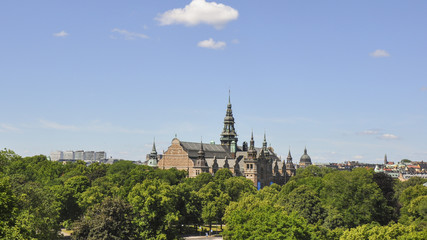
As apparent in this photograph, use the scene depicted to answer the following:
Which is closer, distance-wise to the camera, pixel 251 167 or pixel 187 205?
pixel 187 205

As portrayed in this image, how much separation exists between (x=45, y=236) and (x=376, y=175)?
73250 millimetres

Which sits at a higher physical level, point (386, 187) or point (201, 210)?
point (386, 187)

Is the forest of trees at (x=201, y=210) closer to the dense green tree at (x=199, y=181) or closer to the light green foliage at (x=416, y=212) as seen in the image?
the light green foliage at (x=416, y=212)

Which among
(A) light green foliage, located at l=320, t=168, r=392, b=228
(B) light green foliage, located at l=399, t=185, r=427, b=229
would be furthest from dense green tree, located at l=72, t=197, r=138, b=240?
(B) light green foliage, located at l=399, t=185, r=427, b=229

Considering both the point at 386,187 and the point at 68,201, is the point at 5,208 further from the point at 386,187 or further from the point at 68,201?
the point at 386,187

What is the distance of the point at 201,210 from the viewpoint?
93.4 metres

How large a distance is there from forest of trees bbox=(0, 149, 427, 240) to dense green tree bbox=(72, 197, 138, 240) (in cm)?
11

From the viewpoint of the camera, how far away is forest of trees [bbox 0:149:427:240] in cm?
5311

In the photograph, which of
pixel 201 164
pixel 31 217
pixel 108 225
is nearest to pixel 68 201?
pixel 108 225

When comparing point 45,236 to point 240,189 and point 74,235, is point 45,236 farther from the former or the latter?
point 240,189

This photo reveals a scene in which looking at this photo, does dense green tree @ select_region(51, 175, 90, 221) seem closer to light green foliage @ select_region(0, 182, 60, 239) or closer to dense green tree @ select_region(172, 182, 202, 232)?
dense green tree @ select_region(172, 182, 202, 232)

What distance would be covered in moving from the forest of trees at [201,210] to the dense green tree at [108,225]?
0.11 metres

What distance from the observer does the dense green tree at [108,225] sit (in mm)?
56900

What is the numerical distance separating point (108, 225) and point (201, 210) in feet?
124
